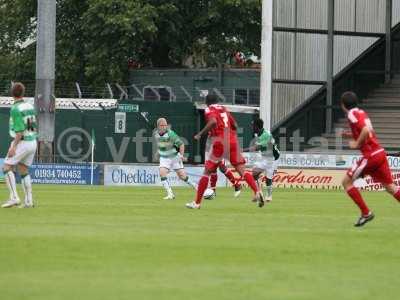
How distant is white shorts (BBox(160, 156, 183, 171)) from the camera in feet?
97.5

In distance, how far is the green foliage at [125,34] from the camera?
188 feet

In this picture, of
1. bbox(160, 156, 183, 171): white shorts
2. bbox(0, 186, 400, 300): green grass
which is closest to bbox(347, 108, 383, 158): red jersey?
bbox(0, 186, 400, 300): green grass

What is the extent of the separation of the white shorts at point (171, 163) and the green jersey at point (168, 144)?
11 centimetres

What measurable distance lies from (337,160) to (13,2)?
84.0 ft

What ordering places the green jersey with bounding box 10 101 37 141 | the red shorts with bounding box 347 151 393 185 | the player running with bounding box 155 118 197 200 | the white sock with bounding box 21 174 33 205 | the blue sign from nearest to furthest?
1. the red shorts with bounding box 347 151 393 185
2. the green jersey with bounding box 10 101 37 141
3. the white sock with bounding box 21 174 33 205
4. the player running with bounding box 155 118 197 200
5. the blue sign

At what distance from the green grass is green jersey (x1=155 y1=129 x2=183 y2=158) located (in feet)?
26.6

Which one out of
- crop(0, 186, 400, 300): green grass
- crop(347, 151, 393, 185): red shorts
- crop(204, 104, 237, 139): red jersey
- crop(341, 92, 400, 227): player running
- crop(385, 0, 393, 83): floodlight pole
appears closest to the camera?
crop(0, 186, 400, 300): green grass

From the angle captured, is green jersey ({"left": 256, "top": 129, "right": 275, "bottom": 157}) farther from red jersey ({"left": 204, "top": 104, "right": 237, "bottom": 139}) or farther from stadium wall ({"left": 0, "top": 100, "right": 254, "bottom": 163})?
stadium wall ({"left": 0, "top": 100, "right": 254, "bottom": 163})

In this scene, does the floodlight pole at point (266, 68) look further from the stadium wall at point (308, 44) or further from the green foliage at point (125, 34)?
the green foliage at point (125, 34)

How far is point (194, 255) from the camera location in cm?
1321

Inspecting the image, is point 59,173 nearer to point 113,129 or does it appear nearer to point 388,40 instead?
Result: point 113,129

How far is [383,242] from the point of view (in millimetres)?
15156

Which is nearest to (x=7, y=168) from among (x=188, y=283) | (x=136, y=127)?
(x=188, y=283)

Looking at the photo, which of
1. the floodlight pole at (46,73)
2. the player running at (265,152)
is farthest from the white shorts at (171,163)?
the floodlight pole at (46,73)
